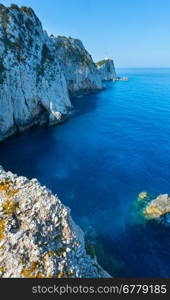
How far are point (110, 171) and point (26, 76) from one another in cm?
3515

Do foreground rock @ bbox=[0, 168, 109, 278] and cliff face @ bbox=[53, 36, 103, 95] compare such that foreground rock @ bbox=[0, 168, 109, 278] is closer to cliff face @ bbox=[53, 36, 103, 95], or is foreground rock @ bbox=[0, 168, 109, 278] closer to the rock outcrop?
the rock outcrop

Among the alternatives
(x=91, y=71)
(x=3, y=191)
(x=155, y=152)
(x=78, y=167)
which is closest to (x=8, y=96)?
(x=78, y=167)

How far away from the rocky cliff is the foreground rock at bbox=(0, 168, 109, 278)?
100 ft

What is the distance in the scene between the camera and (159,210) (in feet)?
69.3

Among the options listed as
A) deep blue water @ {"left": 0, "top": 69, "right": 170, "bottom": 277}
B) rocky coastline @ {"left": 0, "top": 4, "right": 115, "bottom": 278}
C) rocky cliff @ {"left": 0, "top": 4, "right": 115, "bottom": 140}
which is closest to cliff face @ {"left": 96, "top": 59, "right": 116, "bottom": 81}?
rocky coastline @ {"left": 0, "top": 4, "right": 115, "bottom": 278}

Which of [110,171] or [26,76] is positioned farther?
[26,76]

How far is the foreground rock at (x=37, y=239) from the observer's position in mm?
8891

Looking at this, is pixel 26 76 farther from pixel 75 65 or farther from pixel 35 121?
pixel 75 65

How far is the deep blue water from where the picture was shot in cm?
1797

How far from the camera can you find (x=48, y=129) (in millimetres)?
47156

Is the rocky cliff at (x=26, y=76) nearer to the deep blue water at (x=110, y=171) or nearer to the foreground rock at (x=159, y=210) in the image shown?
the deep blue water at (x=110, y=171)

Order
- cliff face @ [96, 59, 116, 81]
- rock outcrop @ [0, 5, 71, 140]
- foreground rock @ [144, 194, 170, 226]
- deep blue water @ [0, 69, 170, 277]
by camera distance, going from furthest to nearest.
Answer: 1. cliff face @ [96, 59, 116, 81]
2. rock outcrop @ [0, 5, 71, 140]
3. foreground rock @ [144, 194, 170, 226]
4. deep blue water @ [0, 69, 170, 277]

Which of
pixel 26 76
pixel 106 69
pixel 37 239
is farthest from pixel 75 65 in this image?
pixel 37 239

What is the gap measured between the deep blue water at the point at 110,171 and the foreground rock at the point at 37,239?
866cm
